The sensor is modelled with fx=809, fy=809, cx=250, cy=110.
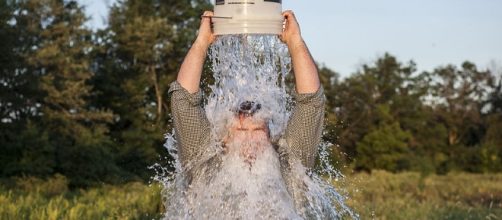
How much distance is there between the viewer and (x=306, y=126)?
371 centimetres

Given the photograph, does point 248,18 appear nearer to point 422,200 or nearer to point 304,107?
point 304,107

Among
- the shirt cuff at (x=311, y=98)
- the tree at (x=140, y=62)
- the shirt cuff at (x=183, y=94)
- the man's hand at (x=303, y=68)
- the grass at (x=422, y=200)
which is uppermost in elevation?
the tree at (x=140, y=62)

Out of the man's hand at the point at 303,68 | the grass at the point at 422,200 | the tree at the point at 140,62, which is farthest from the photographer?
the tree at the point at 140,62

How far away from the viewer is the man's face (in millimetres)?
3721

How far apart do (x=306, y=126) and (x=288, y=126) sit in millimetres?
122

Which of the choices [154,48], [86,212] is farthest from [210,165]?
[154,48]

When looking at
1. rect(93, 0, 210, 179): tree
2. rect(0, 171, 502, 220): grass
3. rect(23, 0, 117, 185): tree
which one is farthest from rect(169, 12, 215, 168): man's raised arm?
rect(93, 0, 210, 179): tree

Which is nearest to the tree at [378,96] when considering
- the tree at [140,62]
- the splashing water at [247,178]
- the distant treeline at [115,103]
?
the distant treeline at [115,103]

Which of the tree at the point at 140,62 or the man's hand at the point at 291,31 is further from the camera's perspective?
the tree at the point at 140,62

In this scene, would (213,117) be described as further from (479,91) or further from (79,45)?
(479,91)

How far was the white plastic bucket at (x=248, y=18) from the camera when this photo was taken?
391cm

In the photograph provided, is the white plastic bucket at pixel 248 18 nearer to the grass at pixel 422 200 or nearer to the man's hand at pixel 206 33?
the man's hand at pixel 206 33

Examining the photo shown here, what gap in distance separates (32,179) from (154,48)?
47.0ft

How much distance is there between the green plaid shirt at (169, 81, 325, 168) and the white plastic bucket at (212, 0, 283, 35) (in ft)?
1.26
